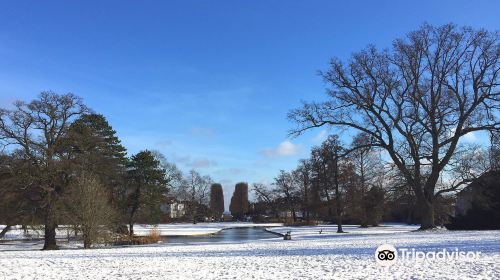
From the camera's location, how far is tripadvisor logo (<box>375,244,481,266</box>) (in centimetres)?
1373

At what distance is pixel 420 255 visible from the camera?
48.6 feet

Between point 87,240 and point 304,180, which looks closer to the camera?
point 87,240

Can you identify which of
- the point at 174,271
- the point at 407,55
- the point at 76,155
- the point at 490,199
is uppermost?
the point at 407,55

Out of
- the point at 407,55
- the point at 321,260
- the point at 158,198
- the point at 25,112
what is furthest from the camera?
the point at 158,198

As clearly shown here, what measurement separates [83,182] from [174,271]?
1878 cm

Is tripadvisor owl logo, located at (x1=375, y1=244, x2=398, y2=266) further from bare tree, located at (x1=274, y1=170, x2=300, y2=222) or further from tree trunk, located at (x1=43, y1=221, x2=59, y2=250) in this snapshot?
bare tree, located at (x1=274, y1=170, x2=300, y2=222)

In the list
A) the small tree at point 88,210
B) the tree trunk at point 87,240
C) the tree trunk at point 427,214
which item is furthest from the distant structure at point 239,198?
the tree trunk at point 87,240

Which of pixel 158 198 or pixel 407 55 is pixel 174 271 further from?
pixel 158 198

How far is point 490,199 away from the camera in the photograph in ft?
120

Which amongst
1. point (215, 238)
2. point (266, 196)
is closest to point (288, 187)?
point (266, 196)

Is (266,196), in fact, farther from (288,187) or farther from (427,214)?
(427,214)

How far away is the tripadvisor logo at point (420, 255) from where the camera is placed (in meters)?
13.7

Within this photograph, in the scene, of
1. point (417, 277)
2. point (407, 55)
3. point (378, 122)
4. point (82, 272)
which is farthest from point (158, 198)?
point (417, 277)

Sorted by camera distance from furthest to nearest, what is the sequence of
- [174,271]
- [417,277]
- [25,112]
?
[25,112]
[174,271]
[417,277]
